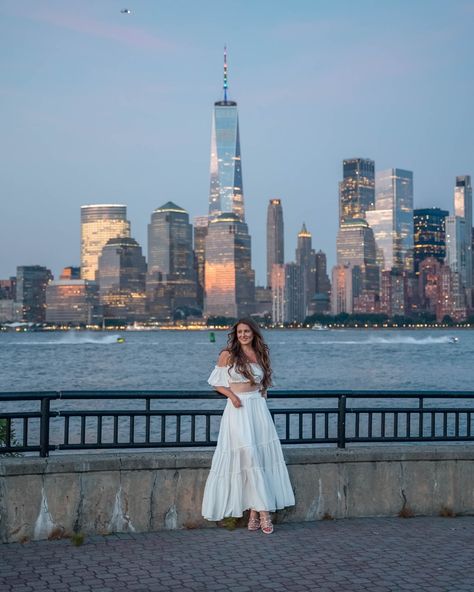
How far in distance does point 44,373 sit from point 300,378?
25.0 m

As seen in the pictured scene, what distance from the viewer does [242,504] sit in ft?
28.5

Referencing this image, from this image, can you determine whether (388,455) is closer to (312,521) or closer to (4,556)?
(312,521)

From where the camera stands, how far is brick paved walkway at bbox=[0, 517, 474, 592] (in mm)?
6953

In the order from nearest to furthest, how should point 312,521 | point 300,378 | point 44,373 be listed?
point 312,521 → point 300,378 → point 44,373

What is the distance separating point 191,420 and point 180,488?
5.20 m

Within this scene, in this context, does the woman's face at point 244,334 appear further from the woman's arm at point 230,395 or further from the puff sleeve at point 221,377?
the woman's arm at point 230,395

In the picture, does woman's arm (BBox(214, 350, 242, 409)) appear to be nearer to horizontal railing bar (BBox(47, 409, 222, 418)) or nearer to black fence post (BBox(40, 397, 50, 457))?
horizontal railing bar (BBox(47, 409, 222, 418))

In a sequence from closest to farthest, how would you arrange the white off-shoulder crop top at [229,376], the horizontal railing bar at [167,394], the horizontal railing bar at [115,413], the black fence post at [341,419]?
the white off-shoulder crop top at [229,376]
the horizontal railing bar at [167,394]
the horizontal railing bar at [115,413]
the black fence post at [341,419]

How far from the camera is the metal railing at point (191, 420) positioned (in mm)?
9008

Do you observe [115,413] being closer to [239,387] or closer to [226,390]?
[226,390]

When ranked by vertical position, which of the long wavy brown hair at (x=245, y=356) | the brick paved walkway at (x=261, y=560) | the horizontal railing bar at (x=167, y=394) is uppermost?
the long wavy brown hair at (x=245, y=356)

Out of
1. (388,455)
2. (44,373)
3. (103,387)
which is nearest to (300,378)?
(103,387)

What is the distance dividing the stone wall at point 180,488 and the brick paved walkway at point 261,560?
0.72 ft

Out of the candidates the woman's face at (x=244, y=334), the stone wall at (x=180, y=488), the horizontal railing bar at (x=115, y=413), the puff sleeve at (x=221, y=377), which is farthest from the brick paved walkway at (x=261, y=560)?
the woman's face at (x=244, y=334)
